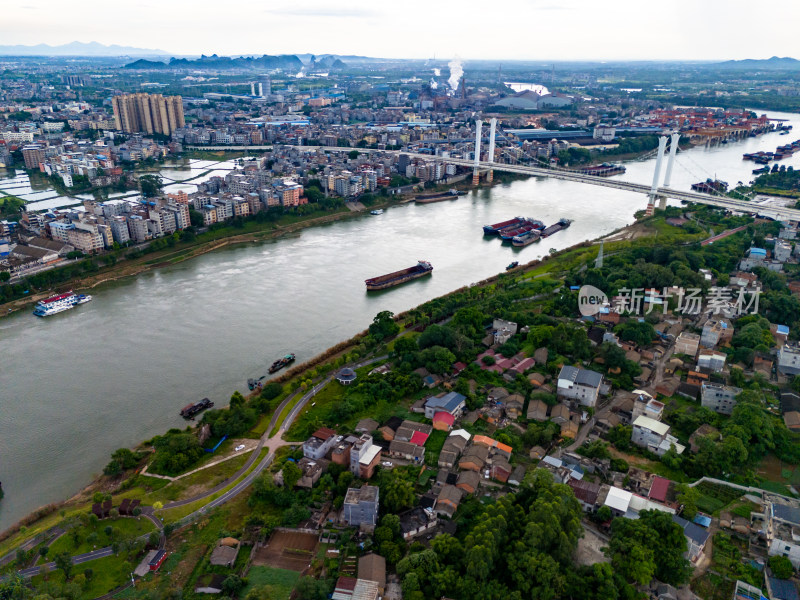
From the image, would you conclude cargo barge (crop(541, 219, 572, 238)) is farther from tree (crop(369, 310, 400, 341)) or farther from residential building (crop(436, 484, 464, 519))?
residential building (crop(436, 484, 464, 519))

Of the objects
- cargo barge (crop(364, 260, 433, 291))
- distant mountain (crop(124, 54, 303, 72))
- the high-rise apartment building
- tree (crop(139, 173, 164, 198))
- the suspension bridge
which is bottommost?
cargo barge (crop(364, 260, 433, 291))

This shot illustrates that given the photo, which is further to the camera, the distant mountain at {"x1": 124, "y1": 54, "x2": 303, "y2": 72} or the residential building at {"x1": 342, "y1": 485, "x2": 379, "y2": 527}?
the distant mountain at {"x1": 124, "y1": 54, "x2": 303, "y2": 72}

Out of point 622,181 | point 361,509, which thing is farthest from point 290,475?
point 622,181

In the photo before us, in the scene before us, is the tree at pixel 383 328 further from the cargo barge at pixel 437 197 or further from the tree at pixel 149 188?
the tree at pixel 149 188

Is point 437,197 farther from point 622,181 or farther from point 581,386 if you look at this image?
point 581,386

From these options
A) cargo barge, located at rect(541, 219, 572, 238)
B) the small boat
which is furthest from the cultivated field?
cargo barge, located at rect(541, 219, 572, 238)

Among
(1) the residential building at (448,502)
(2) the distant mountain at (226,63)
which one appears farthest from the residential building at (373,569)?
(2) the distant mountain at (226,63)
